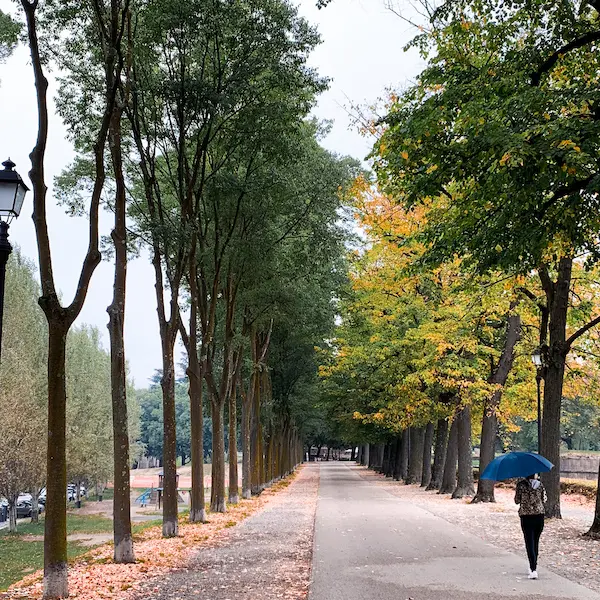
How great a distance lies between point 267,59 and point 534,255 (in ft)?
23.0

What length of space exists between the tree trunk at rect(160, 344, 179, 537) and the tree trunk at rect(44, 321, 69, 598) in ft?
19.4

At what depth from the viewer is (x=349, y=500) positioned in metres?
28.3

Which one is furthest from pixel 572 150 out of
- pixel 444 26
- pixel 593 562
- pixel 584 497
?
pixel 584 497

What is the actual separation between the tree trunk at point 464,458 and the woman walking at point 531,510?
59.9ft

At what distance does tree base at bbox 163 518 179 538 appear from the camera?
1591 centimetres

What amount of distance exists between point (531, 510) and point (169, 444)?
8136 mm

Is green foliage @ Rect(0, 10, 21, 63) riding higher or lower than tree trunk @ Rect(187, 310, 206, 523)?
higher

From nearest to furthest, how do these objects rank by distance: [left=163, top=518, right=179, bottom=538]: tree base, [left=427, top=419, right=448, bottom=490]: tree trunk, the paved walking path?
the paved walking path, [left=163, top=518, right=179, bottom=538]: tree base, [left=427, top=419, right=448, bottom=490]: tree trunk

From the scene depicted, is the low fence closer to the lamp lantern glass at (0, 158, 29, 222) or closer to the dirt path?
the dirt path

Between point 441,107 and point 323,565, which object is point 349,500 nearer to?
point 323,565

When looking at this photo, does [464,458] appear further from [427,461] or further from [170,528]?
[170,528]

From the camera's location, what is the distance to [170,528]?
A: 16000mm

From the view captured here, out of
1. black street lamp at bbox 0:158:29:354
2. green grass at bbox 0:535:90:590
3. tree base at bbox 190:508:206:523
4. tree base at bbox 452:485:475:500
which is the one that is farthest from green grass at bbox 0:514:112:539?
black street lamp at bbox 0:158:29:354

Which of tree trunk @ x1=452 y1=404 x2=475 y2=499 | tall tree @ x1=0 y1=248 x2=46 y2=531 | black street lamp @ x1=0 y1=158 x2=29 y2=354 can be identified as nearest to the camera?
black street lamp @ x1=0 y1=158 x2=29 y2=354
